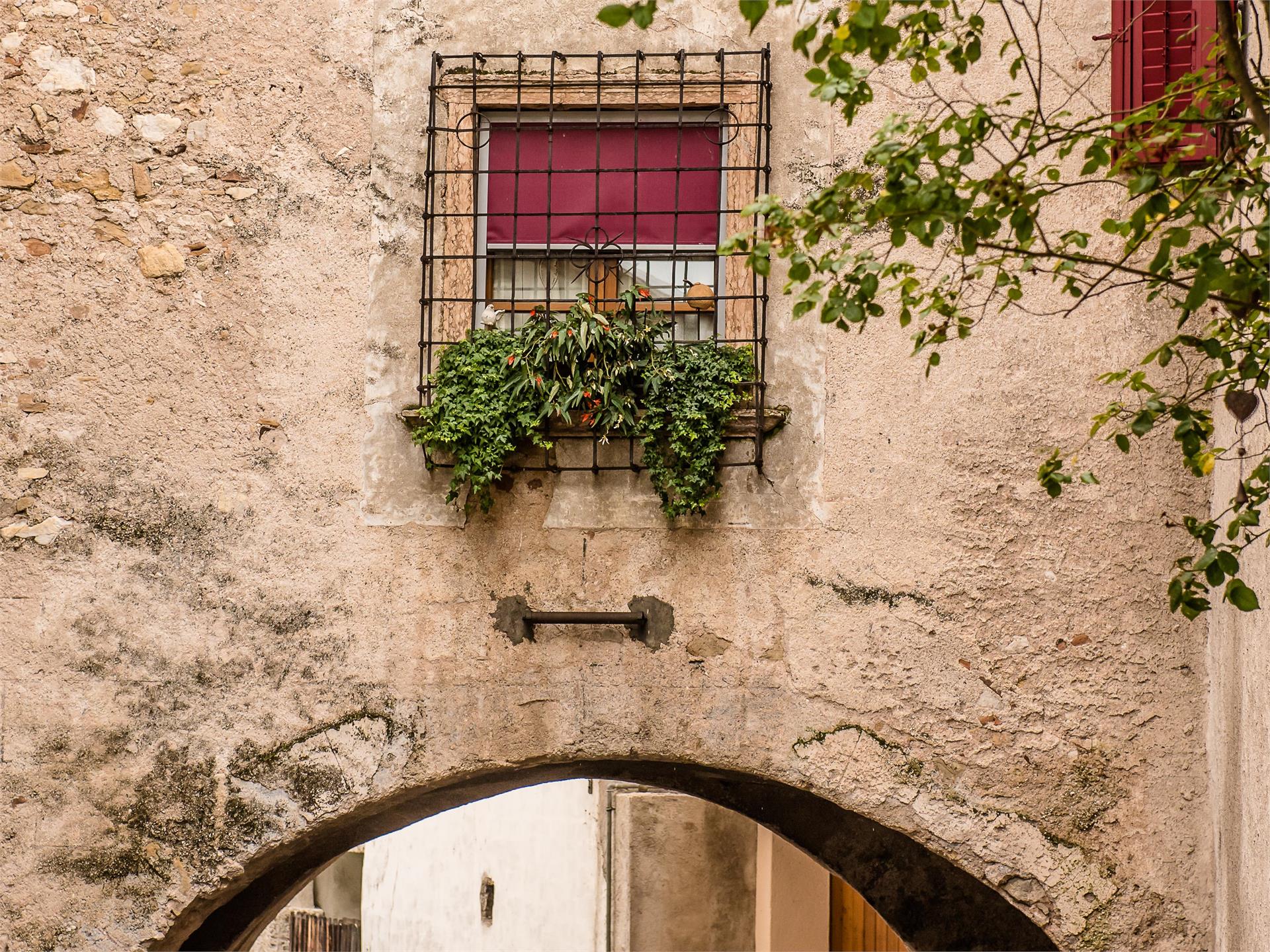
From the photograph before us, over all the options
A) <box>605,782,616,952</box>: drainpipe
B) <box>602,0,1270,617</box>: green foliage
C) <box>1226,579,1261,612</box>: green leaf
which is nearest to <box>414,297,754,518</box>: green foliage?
<box>602,0,1270,617</box>: green foliage

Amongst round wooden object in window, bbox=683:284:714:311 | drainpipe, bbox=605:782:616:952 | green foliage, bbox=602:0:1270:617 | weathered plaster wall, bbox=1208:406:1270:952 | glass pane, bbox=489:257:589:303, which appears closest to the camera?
green foliage, bbox=602:0:1270:617

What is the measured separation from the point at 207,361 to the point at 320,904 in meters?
10.1

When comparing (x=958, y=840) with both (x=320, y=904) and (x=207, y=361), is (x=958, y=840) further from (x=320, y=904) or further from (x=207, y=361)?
(x=320, y=904)

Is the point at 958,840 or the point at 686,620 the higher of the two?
the point at 686,620

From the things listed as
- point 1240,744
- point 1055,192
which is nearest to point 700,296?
point 1055,192

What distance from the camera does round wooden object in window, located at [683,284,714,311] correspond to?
4.38 m

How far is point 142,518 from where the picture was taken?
A: 4.13 m

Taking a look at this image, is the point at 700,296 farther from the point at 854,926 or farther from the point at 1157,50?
the point at 854,926

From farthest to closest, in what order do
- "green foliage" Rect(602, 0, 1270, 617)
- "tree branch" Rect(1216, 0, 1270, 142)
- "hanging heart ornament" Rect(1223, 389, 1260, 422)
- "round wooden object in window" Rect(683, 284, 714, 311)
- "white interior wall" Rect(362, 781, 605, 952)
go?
"white interior wall" Rect(362, 781, 605, 952) < "round wooden object in window" Rect(683, 284, 714, 311) < "hanging heart ornament" Rect(1223, 389, 1260, 422) < "green foliage" Rect(602, 0, 1270, 617) < "tree branch" Rect(1216, 0, 1270, 142)

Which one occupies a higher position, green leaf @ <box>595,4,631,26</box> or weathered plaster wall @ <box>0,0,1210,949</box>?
green leaf @ <box>595,4,631,26</box>

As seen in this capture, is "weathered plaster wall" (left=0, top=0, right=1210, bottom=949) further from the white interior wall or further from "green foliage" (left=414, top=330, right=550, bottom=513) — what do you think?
the white interior wall

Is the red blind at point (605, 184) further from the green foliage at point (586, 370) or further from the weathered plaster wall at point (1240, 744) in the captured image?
the weathered plaster wall at point (1240, 744)

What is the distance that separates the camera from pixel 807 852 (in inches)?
211

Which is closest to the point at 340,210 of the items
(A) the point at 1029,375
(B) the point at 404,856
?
(A) the point at 1029,375
